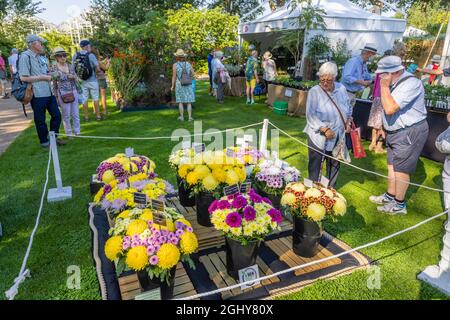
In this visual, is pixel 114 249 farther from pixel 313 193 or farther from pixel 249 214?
pixel 313 193

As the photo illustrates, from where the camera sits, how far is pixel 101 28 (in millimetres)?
22828

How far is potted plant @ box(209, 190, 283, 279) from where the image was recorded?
219 cm

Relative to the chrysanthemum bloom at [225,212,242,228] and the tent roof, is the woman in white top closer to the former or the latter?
the chrysanthemum bloom at [225,212,242,228]

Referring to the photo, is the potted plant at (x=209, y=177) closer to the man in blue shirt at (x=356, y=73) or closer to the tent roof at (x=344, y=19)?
the man in blue shirt at (x=356, y=73)

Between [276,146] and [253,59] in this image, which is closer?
[276,146]

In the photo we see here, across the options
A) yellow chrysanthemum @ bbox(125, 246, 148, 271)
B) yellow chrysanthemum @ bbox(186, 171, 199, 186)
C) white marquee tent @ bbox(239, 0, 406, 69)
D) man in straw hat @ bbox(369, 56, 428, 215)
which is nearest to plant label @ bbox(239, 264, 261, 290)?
yellow chrysanthemum @ bbox(125, 246, 148, 271)

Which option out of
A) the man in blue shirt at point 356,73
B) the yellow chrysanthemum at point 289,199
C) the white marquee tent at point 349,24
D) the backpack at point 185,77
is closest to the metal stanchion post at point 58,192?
the yellow chrysanthemum at point 289,199

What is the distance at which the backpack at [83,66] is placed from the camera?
6.76 meters

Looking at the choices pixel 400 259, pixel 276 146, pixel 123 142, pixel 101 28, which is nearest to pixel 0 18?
pixel 101 28

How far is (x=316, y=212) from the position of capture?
243cm

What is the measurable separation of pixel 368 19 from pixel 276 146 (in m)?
8.57
